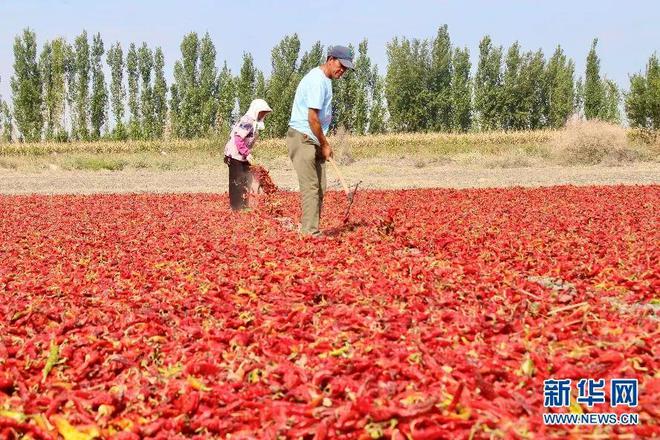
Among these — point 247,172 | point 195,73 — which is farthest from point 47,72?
point 247,172

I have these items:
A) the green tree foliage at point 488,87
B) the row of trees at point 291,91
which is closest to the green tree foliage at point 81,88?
the row of trees at point 291,91

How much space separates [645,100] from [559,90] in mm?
15509

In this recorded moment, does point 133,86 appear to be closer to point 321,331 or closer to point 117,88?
point 117,88

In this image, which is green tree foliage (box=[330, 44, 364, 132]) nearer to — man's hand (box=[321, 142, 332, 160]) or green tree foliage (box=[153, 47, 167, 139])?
green tree foliage (box=[153, 47, 167, 139])

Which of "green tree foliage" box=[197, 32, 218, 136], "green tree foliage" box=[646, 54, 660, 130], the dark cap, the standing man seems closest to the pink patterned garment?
the standing man

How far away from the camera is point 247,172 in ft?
38.6

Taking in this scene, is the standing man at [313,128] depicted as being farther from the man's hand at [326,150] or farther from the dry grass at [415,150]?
the dry grass at [415,150]

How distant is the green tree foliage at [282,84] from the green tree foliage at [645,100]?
68.0ft

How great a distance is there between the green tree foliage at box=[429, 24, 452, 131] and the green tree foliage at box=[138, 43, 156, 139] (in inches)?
823

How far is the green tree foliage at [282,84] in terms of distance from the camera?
4656 centimetres

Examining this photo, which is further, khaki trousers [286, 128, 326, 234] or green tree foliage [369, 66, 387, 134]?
green tree foliage [369, 66, 387, 134]

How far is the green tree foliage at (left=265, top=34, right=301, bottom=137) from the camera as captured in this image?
153ft

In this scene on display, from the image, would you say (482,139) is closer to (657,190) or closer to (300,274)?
(657,190)

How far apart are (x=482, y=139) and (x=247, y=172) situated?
3525 centimetres
